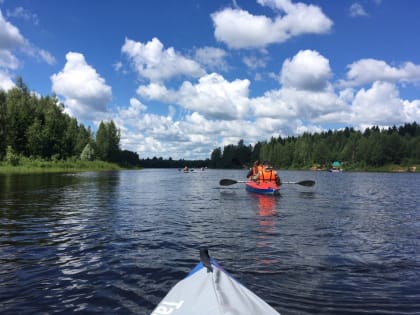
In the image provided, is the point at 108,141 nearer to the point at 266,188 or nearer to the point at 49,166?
the point at 49,166

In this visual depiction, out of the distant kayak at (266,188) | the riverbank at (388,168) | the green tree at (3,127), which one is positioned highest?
the green tree at (3,127)

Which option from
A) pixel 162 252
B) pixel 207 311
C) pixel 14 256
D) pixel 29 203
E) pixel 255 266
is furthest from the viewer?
pixel 29 203

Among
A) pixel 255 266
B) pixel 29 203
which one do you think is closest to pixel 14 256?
pixel 255 266

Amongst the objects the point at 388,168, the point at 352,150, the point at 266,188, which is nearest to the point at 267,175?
the point at 266,188

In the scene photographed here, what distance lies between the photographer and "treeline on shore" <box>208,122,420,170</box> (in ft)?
446

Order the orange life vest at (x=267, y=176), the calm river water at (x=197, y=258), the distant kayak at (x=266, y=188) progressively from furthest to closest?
the orange life vest at (x=267, y=176)
the distant kayak at (x=266, y=188)
the calm river water at (x=197, y=258)

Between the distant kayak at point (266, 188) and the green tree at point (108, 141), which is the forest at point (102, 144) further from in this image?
the distant kayak at point (266, 188)

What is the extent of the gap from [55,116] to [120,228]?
70572 millimetres

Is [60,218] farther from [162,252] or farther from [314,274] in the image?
[314,274]

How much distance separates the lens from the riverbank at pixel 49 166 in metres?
58.6

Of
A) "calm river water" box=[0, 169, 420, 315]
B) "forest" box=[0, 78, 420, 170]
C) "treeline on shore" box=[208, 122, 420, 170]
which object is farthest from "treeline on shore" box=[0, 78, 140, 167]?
"treeline on shore" box=[208, 122, 420, 170]

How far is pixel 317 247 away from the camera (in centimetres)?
1013

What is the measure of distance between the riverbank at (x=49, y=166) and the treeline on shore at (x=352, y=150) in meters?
51.9

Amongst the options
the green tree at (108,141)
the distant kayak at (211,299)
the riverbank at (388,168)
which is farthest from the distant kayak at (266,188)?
the riverbank at (388,168)
